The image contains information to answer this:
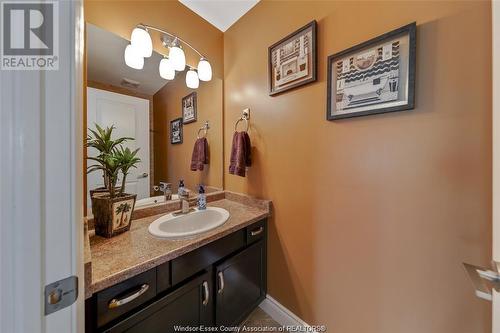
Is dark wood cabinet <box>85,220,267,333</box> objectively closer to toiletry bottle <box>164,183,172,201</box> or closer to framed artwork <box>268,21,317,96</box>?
toiletry bottle <box>164,183,172,201</box>

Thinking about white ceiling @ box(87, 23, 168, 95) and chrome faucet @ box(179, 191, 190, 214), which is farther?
chrome faucet @ box(179, 191, 190, 214)

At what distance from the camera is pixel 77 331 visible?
0.44m

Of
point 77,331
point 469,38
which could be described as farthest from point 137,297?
point 469,38

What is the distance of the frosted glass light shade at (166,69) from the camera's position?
140 cm

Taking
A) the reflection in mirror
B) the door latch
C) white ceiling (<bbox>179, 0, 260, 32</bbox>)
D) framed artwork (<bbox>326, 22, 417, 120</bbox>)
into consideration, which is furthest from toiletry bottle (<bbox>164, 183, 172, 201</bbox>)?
the door latch

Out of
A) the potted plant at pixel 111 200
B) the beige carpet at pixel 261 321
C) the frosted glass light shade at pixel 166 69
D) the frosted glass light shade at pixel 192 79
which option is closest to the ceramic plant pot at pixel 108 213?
the potted plant at pixel 111 200

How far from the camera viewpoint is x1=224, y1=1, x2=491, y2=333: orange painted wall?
743 mm

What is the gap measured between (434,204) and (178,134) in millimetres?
1626

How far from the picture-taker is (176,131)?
1.59m

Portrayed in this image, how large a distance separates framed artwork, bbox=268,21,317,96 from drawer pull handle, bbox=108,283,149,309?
1.33 meters

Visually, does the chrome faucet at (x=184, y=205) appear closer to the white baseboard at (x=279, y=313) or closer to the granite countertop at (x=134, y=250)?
the granite countertop at (x=134, y=250)

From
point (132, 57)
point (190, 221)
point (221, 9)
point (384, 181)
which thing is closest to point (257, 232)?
point (190, 221)

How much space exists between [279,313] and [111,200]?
4.42ft

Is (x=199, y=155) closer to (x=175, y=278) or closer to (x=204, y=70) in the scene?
(x=204, y=70)
